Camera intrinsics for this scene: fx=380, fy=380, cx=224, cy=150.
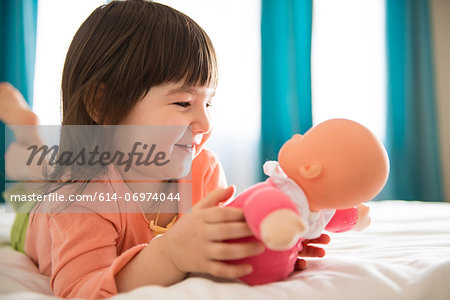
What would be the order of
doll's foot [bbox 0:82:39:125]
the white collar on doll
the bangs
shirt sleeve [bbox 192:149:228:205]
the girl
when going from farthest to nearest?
doll's foot [bbox 0:82:39:125], shirt sleeve [bbox 192:149:228:205], the bangs, the girl, the white collar on doll

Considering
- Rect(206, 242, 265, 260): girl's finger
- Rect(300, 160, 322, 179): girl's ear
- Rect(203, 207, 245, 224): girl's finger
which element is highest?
Rect(300, 160, 322, 179): girl's ear

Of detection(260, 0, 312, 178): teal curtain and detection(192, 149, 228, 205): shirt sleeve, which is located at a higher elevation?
detection(260, 0, 312, 178): teal curtain

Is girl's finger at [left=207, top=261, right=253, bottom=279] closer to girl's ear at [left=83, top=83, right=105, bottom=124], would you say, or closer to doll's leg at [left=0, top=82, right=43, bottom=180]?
girl's ear at [left=83, top=83, right=105, bottom=124]

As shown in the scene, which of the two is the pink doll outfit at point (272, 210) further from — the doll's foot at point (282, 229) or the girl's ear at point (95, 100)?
the girl's ear at point (95, 100)

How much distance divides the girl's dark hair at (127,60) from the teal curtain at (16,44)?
5.64 ft

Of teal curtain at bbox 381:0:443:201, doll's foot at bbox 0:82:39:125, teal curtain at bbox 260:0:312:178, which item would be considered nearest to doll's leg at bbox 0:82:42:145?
doll's foot at bbox 0:82:39:125

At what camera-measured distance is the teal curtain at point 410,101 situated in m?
2.41

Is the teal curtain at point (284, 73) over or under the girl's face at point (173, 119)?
over

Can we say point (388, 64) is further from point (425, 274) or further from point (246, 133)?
point (425, 274)

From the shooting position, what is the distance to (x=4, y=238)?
107cm

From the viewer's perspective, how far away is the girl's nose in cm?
83

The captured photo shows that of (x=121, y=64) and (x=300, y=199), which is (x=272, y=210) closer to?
(x=300, y=199)

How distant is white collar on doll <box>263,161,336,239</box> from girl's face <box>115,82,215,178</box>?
0.89ft

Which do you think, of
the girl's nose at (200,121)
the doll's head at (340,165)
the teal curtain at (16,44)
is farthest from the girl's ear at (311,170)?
the teal curtain at (16,44)
